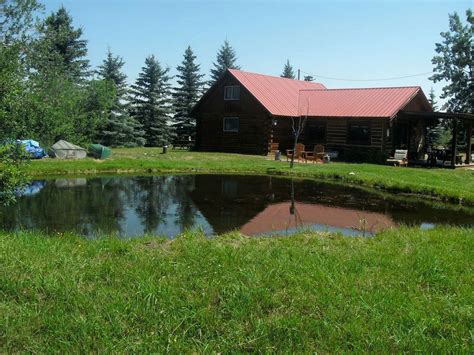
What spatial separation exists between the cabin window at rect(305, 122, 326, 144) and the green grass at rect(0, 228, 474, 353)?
24.7 m

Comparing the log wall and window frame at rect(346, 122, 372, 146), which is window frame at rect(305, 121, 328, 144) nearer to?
window frame at rect(346, 122, 372, 146)

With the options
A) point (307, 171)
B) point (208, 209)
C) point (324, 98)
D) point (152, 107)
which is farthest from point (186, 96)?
point (208, 209)

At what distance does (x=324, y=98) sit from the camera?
33.5 metres

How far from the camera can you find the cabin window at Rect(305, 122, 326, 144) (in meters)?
31.3

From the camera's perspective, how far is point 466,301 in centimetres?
506

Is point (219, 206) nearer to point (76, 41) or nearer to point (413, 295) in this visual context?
point (413, 295)

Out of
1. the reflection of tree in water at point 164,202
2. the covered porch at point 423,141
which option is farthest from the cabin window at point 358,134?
the reflection of tree in water at point 164,202

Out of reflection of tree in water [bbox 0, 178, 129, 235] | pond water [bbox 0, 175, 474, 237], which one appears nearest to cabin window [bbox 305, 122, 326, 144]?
pond water [bbox 0, 175, 474, 237]

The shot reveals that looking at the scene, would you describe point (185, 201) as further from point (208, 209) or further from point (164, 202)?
point (208, 209)

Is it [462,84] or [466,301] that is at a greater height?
[462,84]

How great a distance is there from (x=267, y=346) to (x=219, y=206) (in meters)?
9.46

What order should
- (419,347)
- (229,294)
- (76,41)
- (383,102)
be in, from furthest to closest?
(76,41)
(383,102)
(229,294)
(419,347)

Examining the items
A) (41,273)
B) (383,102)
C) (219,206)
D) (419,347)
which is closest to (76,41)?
(383,102)

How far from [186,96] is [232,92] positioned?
1097 cm
